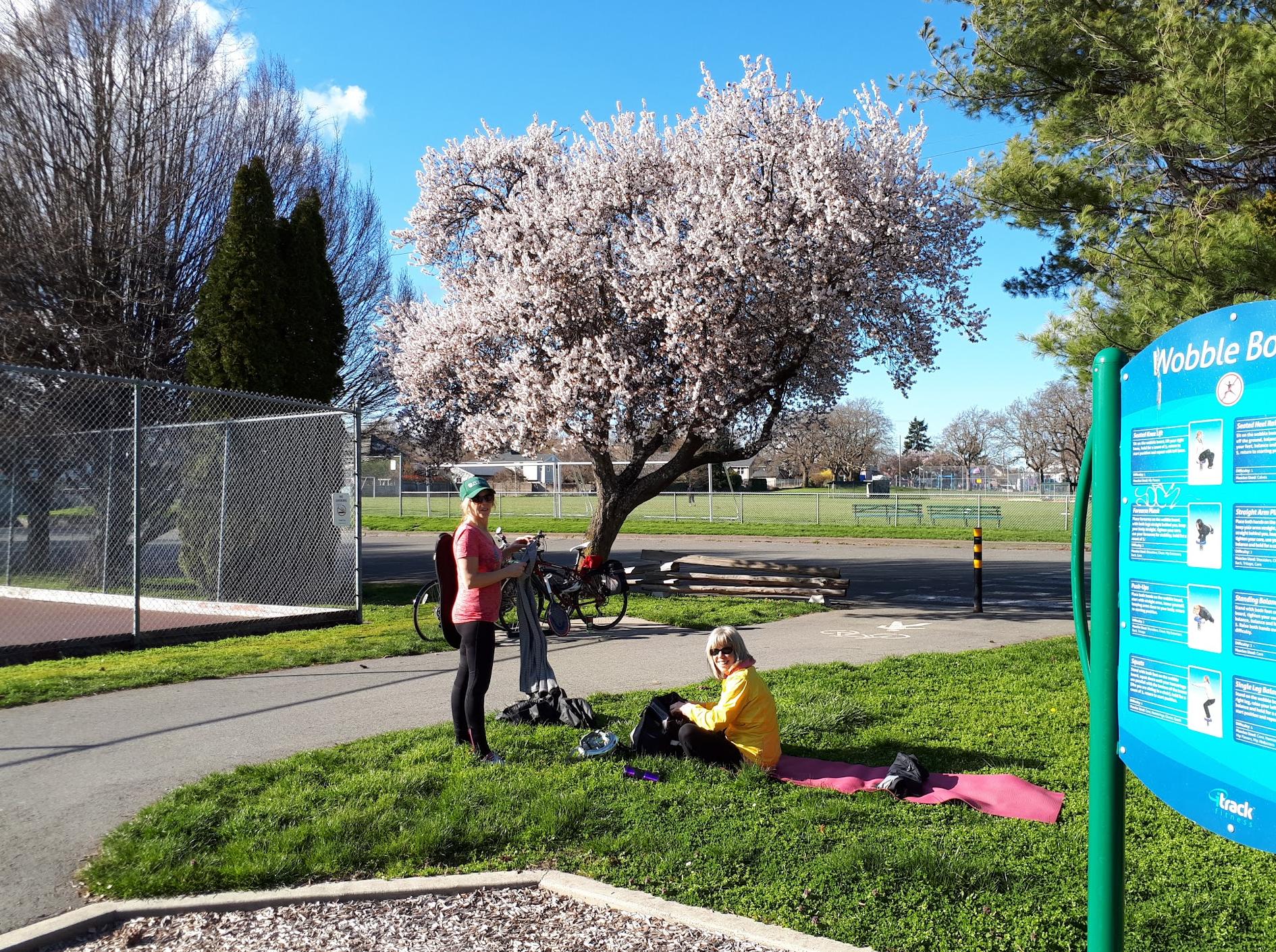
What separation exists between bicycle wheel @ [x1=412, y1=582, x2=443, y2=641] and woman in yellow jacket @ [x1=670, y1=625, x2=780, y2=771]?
5.57 metres

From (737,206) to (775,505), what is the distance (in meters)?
38.5

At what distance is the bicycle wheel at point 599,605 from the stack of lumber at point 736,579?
2.27 m

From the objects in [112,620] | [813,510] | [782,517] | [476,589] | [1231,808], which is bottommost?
[112,620]

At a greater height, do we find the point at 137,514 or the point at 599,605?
the point at 137,514

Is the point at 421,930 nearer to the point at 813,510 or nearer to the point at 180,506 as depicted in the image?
the point at 180,506

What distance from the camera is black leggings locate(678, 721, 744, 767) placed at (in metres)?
5.85

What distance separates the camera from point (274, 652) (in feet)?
34.4

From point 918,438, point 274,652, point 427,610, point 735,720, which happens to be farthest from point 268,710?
point 918,438

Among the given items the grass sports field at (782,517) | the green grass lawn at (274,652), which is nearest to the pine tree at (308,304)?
the green grass lawn at (274,652)

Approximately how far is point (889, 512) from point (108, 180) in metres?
29.5

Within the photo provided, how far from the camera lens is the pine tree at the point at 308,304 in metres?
16.3

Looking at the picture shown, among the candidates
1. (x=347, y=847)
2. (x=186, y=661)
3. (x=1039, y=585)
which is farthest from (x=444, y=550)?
(x=1039, y=585)

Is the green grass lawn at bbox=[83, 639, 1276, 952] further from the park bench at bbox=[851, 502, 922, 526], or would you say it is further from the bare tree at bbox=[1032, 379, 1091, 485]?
the bare tree at bbox=[1032, 379, 1091, 485]

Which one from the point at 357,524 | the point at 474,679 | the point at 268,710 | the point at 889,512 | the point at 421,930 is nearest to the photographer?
the point at 421,930
